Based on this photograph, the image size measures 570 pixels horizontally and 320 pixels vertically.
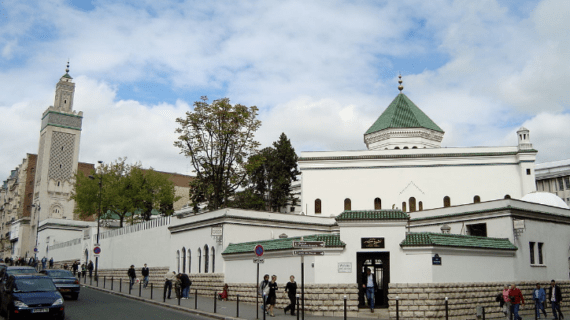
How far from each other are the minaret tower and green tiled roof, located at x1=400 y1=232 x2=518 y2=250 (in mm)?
75799

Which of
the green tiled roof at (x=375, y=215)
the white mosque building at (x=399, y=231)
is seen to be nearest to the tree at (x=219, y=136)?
the white mosque building at (x=399, y=231)

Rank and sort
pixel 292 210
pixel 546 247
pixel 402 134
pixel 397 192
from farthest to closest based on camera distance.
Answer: pixel 292 210, pixel 402 134, pixel 397 192, pixel 546 247

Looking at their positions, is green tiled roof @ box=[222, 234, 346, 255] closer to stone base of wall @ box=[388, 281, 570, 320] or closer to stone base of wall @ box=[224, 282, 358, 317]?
stone base of wall @ box=[224, 282, 358, 317]

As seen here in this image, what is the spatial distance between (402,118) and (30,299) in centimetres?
4180

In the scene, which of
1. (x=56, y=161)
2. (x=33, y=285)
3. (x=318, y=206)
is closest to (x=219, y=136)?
(x=318, y=206)

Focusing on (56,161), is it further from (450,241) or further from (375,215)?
(450,241)

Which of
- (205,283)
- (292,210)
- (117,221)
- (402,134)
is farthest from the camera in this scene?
(117,221)

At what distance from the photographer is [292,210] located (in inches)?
2333

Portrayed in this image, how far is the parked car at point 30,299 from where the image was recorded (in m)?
16.1

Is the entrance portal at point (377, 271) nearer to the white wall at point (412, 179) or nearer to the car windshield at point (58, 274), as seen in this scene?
the car windshield at point (58, 274)

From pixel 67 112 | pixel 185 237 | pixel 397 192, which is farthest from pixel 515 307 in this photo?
pixel 67 112

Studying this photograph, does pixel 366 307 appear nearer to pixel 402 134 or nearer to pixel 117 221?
pixel 402 134

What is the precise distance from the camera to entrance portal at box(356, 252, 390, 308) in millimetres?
21234

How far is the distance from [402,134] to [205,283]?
1101 inches
